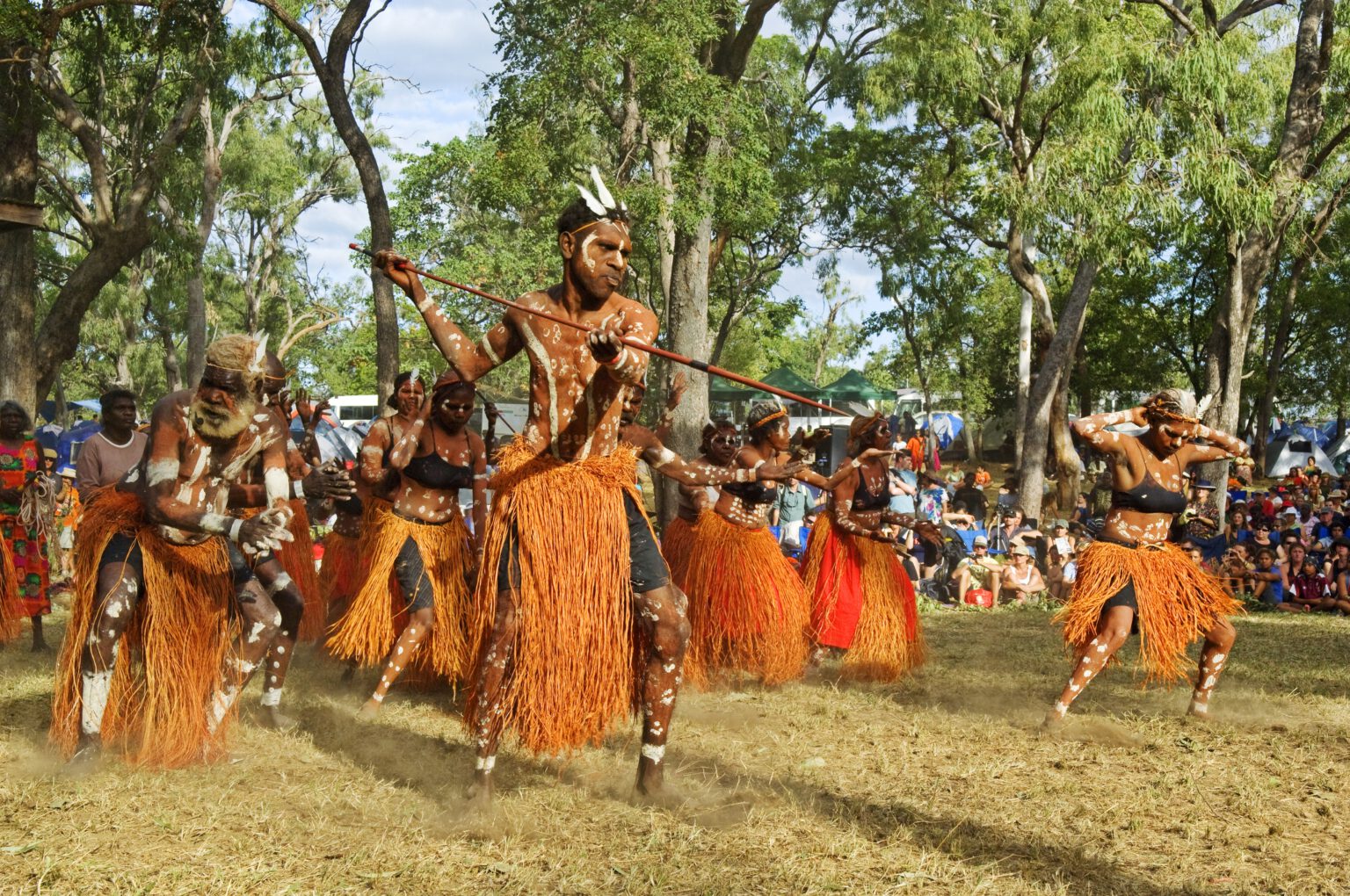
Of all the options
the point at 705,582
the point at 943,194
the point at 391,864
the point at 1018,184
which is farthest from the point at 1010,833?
the point at 943,194

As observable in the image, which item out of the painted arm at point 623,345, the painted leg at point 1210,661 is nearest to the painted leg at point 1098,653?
the painted leg at point 1210,661

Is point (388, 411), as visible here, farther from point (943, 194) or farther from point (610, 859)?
point (943, 194)

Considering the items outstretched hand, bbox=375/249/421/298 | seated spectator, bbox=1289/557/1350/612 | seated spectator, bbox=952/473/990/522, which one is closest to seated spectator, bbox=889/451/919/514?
seated spectator, bbox=952/473/990/522

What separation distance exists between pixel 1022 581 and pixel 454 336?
840cm

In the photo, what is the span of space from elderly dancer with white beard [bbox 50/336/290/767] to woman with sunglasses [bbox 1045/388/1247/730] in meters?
3.70

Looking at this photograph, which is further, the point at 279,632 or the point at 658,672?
the point at 279,632

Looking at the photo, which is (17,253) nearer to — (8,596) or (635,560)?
(8,596)

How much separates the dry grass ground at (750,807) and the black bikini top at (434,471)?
1134 millimetres

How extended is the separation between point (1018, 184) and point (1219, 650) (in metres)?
9.54

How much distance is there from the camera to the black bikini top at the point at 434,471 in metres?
5.83

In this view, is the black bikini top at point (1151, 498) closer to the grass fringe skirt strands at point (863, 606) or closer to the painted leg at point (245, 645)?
the grass fringe skirt strands at point (863, 606)

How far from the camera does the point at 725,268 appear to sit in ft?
83.7

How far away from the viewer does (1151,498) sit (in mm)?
5516

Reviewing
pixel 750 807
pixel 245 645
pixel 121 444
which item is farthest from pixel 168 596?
pixel 121 444
